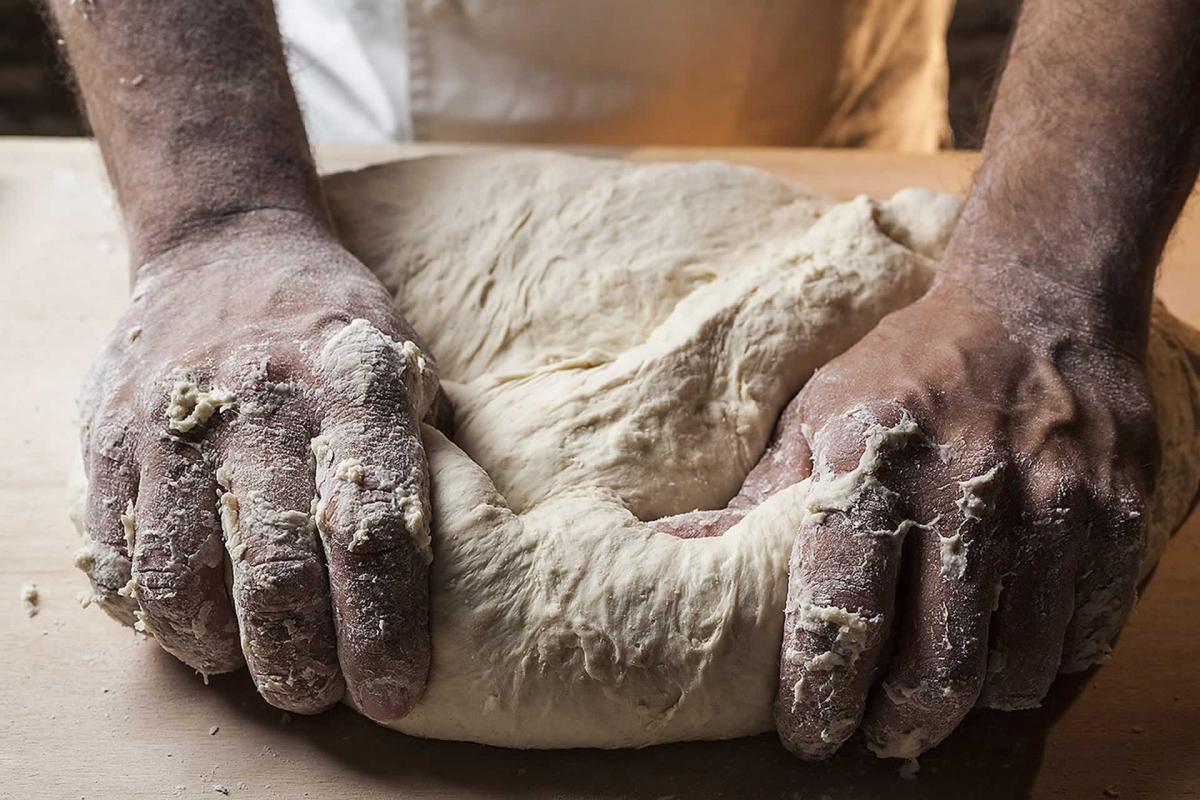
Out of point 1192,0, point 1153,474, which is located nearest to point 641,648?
point 1153,474

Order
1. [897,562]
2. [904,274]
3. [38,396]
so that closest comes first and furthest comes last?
1. [897,562]
2. [904,274]
3. [38,396]

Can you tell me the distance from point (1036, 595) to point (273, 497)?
801 millimetres

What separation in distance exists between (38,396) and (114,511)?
0.70 m

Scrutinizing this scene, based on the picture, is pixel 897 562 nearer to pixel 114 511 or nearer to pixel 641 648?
pixel 641 648

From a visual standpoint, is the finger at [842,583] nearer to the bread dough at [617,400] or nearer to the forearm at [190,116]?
the bread dough at [617,400]

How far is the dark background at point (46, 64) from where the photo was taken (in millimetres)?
3814

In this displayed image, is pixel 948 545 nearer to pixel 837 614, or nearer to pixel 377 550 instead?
pixel 837 614

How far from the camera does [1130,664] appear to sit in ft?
4.27

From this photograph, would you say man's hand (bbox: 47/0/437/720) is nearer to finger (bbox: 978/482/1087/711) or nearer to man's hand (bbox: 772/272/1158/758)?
man's hand (bbox: 772/272/1158/758)

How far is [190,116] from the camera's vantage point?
4.35 ft

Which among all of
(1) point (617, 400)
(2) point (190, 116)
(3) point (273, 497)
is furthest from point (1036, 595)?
(2) point (190, 116)

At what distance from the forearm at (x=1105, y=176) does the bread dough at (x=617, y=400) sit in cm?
16

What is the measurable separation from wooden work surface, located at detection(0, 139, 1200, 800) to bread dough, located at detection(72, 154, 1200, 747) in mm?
52

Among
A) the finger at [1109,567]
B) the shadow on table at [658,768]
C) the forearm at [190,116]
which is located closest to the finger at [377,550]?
the shadow on table at [658,768]
